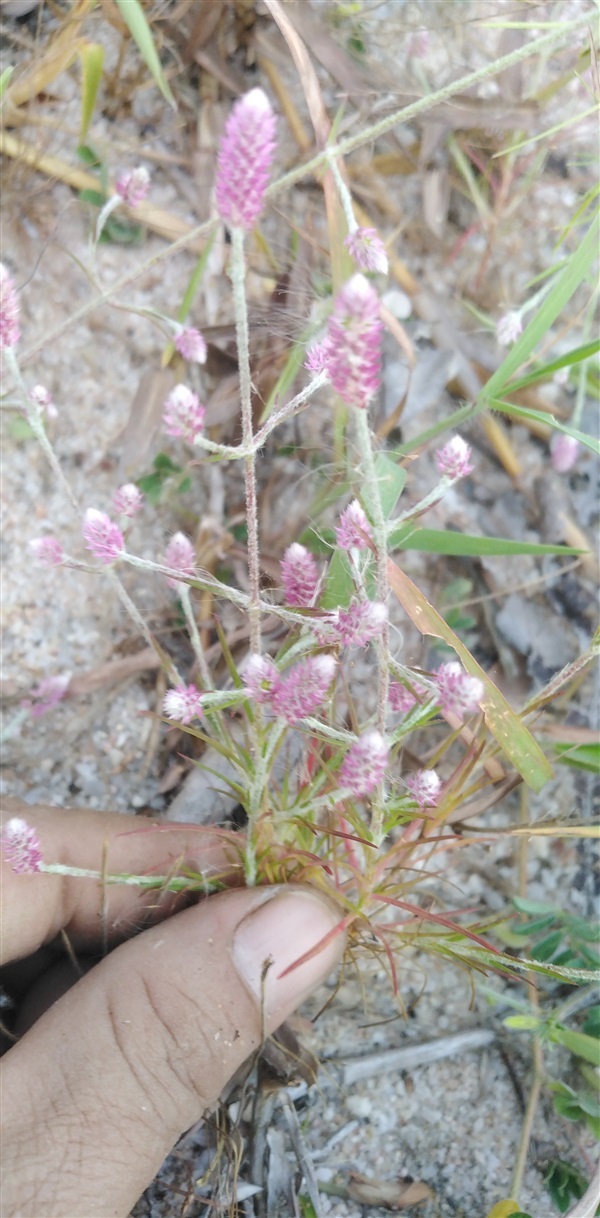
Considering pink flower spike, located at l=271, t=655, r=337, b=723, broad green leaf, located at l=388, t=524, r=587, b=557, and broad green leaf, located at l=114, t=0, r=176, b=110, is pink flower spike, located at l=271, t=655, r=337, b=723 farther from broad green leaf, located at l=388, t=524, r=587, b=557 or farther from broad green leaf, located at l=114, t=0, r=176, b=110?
broad green leaf, located at l=114, t=0, r=176, b=110

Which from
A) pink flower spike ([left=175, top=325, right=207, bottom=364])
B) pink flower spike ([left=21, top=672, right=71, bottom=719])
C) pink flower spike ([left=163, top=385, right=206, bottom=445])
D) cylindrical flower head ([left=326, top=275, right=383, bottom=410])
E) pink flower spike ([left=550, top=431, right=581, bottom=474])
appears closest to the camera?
cylindrical flower head ([left=326, top=275, right=383, bottom=410])

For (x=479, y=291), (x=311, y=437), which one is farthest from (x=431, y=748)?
(x=479, y=291)

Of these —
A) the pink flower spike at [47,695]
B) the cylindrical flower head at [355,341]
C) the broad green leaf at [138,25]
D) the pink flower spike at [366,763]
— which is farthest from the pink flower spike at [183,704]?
the broad green leaf at [138,25]

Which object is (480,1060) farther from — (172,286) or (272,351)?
(172,286)

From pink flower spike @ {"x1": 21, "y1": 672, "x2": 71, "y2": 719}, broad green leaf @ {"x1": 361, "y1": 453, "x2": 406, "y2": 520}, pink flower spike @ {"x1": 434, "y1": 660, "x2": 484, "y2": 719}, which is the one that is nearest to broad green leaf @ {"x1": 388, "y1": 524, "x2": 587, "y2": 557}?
broad green leaf @ {"x1": 361, "y1": 453, "x2": 406, "y2": 520}

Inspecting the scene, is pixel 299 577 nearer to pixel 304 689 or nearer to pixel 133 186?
pixel 304 689

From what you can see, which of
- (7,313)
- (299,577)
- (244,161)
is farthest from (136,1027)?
(244,161)

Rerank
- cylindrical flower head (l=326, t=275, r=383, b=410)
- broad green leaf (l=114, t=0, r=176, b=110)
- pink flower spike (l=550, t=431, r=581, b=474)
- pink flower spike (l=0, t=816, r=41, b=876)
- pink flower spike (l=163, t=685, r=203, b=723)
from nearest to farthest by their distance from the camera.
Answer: cylindrical flower head (l=326, t=275, r=383, b=410) < pink flower spike (l=163, t=685, r=203, b=723) < pink flower spike (l=0, t=816, r=41, b=876) < broad green leaf (l=114, t=0, r=176, b=110) < pink flower spike (l=550, t=431, r=581, b=474)
